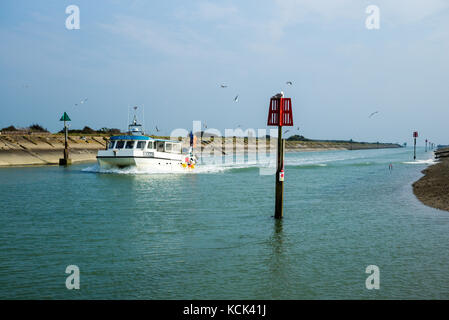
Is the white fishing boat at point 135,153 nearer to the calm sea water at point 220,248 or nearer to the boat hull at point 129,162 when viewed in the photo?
the boat hull at point 129,162

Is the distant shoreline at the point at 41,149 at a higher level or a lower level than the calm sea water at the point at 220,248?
higher

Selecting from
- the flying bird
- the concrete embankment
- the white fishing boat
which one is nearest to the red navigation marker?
the flying bird

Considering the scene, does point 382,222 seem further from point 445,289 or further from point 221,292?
point 221,292

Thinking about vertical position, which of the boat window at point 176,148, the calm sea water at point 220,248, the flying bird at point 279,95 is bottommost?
the calm sea water at point 220,248

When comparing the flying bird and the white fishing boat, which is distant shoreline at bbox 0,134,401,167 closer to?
the white fishing boat

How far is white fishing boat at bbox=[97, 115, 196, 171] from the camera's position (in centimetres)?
4766

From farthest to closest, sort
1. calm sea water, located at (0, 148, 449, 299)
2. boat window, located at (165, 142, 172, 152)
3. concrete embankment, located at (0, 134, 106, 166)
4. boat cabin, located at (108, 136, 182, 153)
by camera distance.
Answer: concrete embankment, located at (0, 134, 106, 166), boat window, located at (165, 142, 172, 152), boat cabin, located at (108, 136, 182, 153), calm sea water, located at (0, 148, 449, 299)

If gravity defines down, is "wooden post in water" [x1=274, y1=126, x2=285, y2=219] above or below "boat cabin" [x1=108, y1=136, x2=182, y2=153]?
below

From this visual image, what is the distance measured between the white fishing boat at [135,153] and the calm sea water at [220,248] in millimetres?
20877

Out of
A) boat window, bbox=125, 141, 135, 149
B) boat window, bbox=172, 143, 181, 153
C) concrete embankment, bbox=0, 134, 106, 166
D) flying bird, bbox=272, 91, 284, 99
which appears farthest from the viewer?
concrete embankment, bbox=0, 134, 106, 166

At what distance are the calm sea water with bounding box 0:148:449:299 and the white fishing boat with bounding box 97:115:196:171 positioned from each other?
68.5 feet

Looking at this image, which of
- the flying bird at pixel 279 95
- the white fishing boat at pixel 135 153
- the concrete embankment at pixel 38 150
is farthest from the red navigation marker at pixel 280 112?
the concrete embankment at pixel 38 150

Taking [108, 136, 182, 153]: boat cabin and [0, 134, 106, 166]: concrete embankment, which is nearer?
[108, 136, 182, 153]: boat cabin

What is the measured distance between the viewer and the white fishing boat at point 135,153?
4766cm
